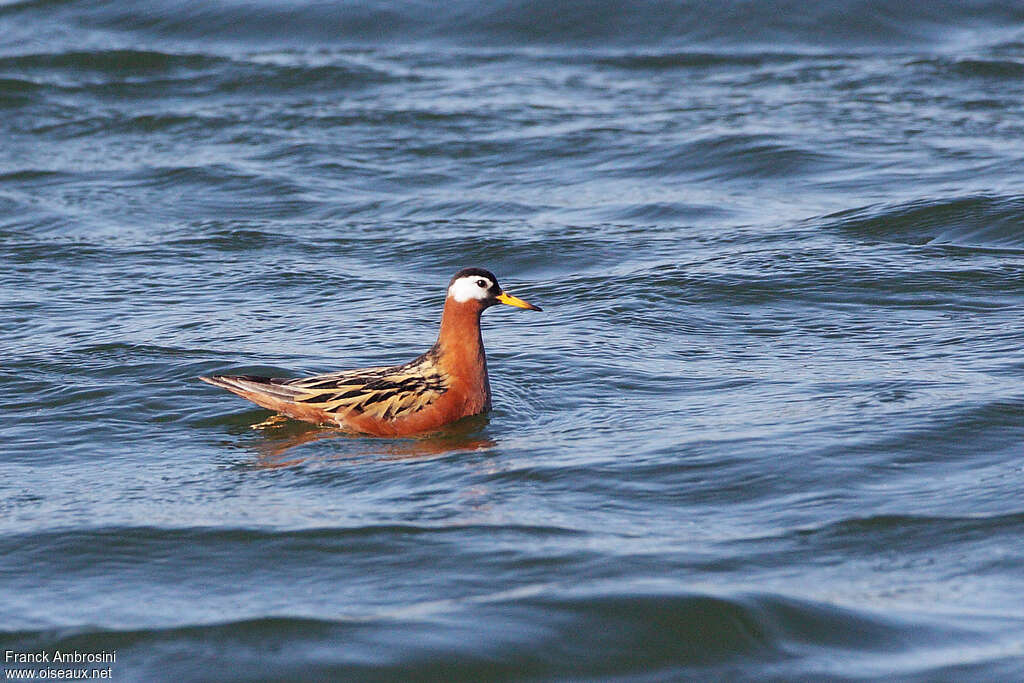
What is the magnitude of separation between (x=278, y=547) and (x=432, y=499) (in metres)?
0.92

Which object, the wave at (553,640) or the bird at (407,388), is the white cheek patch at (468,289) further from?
the wave at (553,640)

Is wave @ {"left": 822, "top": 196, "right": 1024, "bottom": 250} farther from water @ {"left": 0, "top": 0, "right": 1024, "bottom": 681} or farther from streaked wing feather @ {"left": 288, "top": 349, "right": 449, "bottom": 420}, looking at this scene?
streaked wing feather @ {"left": 288, "top": 349, "right": 449, "bottom": 420}

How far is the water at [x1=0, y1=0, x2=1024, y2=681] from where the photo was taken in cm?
647

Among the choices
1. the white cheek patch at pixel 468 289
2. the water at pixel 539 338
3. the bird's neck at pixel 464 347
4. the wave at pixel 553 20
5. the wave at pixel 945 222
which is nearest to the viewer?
the water at pixel 539 338

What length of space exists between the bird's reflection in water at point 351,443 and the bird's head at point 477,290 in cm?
77

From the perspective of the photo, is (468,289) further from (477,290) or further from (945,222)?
(945,222)

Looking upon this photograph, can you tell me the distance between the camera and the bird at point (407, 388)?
9.12m

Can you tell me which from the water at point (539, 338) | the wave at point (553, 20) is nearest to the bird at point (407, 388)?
the water at point (539, 338)

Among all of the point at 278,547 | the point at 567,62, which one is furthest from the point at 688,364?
the point at 567,62

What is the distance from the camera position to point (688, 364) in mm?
10258

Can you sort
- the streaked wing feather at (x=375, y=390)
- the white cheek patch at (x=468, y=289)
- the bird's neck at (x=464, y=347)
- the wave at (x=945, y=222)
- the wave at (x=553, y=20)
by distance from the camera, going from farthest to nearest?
1. the wave at (x=553, y=20)
2. the wave at (x=945, y=222)
3. the white cheek patch at (x=468, y=289)
4. the bird's neck at (x=464, y=347)
5. the streaked wing feather at (x=375, y=390)

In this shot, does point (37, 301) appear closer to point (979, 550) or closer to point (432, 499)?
point (432, 499)

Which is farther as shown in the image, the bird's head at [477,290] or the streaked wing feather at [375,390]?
the bird's head at [477,290]

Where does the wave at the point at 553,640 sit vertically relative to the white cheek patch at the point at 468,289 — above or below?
below
